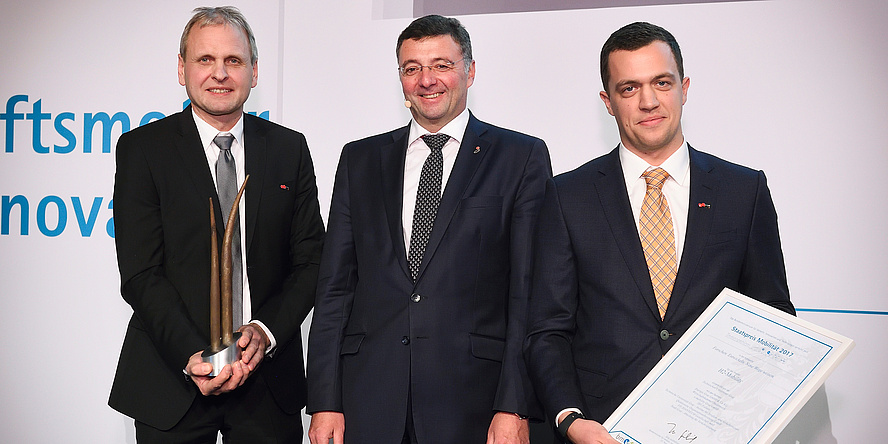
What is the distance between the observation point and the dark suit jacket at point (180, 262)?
2512 millimetres

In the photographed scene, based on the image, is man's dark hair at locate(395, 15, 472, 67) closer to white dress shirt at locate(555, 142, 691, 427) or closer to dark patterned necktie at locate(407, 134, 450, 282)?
dark patterned necktie at locate(407, 134, 450, 282)

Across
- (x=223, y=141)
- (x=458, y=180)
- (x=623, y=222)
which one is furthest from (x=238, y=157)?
(x=623, y=222)

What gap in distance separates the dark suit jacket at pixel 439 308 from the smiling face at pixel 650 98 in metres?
0.35

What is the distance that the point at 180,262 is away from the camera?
8.46 ft

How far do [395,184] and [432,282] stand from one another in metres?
0.35

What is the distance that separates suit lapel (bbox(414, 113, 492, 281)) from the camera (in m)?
2.35

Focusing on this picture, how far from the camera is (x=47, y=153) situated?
4.07 metres

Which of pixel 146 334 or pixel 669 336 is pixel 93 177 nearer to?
pixel 146 334

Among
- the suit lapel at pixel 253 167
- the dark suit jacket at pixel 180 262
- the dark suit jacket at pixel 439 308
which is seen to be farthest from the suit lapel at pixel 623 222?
the suit lapel at pixel 253 167

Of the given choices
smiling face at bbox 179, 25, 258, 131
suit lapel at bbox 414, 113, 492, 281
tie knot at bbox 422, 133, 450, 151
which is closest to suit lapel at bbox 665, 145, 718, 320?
suit lapel at bbox 414, 113, 492, 281

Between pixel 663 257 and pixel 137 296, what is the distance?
5.32 feet

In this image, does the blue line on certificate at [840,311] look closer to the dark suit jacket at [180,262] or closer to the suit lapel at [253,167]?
the dark suit jacket at [180,262]

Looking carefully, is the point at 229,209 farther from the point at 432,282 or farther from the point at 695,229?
the point at 695,229

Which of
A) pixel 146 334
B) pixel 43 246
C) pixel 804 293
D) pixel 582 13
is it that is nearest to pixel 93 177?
pixel 43 246
